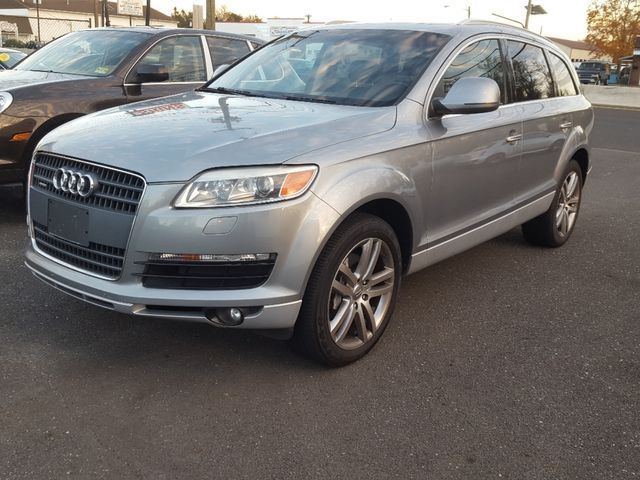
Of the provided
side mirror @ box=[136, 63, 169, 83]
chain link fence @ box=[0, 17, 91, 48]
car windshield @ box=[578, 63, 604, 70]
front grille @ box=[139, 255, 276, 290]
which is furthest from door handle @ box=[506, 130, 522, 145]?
car windshield @ box=[578, 63, 604, 70]

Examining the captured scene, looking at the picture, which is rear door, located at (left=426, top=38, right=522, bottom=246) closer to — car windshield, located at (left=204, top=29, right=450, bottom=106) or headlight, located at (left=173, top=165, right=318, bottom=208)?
car windshield, located at (left=204, top=29, right=450, bottom=106)

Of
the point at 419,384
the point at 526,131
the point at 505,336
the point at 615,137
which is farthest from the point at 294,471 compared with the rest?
the point at 615,137

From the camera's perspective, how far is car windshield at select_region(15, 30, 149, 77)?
6.28m

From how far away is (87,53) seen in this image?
21.4 ft

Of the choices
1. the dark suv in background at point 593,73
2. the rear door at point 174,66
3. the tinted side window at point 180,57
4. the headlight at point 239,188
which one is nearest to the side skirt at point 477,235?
the headlight at point 239,188

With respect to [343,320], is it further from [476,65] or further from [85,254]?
[476,65]

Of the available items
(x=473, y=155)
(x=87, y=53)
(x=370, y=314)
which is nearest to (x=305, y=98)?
(x=473, y=155)

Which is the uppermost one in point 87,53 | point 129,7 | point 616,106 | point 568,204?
point 129,7

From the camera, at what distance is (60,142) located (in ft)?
10.8

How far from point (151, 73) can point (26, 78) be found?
3.64 ft

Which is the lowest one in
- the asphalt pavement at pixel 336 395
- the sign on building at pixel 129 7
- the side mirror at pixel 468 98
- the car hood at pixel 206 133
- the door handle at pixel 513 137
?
the asphalt pavement at pixel 336 395

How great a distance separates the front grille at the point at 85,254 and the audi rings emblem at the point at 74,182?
0.25 meters

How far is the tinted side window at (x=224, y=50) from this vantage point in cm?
709

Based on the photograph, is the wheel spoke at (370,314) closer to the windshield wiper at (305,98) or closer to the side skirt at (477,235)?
the side skirt at (477,235)
